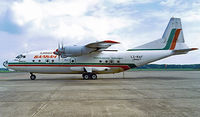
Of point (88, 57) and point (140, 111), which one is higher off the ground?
point (88, 57)

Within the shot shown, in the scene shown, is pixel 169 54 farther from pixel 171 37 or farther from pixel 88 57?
pixel 88 57

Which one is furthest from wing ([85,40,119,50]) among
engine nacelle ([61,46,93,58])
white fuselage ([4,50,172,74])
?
white fuselage ([4,50,172,74])

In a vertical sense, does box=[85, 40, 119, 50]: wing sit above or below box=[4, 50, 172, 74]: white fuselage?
above

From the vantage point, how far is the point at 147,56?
1858 centimetres

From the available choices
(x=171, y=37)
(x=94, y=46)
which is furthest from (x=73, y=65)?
(x=171, y=37)

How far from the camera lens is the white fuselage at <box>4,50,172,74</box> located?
711 inches

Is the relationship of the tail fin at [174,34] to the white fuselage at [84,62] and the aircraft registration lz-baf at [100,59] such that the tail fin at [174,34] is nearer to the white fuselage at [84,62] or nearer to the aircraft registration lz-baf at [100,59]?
the aircraft registration lz-baf at [100,59]

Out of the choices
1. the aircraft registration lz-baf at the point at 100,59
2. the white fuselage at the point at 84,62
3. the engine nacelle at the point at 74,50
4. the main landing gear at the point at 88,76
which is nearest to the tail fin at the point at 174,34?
the aircraft registration lz-baf at the point at 100,59

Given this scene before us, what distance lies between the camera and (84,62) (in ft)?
59.3

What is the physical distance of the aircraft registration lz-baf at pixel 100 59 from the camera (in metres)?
18.0

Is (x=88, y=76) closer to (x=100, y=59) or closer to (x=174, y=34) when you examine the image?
(x=100, y=59)

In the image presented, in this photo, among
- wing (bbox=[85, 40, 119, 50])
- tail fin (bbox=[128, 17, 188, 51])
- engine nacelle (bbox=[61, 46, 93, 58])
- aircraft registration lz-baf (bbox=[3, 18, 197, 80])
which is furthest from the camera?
tail fin (bbox=[128, 17, 188, 51])

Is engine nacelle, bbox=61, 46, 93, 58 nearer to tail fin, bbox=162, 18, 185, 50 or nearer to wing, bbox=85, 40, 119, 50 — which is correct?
wing, bbox=85, 40, 119, 50

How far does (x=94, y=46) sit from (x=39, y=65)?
716cm
